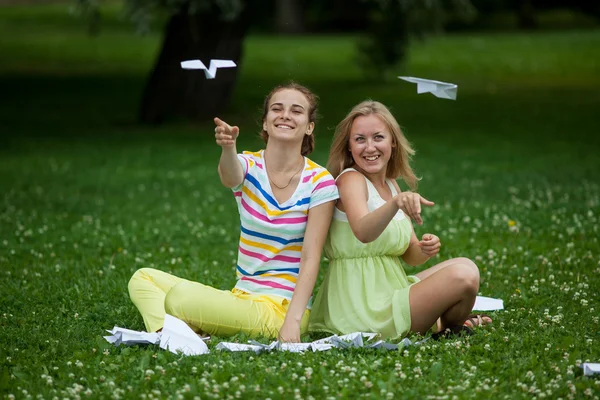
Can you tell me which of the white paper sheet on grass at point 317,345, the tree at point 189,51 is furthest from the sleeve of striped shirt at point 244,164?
the tree at point 189,51

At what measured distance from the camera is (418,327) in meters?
5.88

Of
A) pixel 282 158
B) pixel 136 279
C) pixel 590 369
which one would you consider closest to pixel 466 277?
pixel 590 369

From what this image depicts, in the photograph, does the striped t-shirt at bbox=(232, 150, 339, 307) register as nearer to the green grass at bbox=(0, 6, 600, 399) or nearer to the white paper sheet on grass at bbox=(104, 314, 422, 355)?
the white paper sheet on grass at bbox=(104, 314, 422, 355)

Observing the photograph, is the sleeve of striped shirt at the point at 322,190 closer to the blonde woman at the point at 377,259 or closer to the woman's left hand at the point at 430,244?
the blonde woman at the point at 377,259

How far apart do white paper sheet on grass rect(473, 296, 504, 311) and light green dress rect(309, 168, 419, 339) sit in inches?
32.8

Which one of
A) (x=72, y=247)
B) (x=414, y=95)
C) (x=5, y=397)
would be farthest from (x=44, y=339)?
(x=414, y=95)

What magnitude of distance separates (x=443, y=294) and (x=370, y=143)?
1.07m

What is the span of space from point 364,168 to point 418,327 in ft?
3.47

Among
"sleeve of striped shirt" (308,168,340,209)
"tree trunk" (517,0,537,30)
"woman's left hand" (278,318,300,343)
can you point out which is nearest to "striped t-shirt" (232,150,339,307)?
"sleeve of striped shirt" (308,168,340,209)

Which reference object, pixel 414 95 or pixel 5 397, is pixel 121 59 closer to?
pixel 414 95

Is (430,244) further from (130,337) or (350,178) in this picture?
(130,337)

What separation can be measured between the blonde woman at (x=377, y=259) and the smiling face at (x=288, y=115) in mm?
344

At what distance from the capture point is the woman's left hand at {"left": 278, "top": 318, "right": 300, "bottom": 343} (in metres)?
5.71

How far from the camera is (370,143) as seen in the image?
610 centimetres
